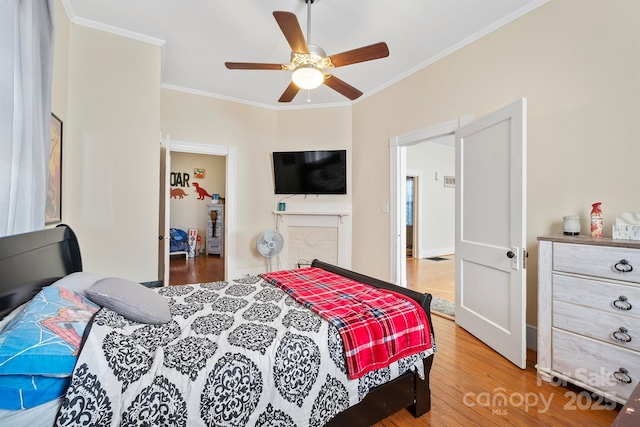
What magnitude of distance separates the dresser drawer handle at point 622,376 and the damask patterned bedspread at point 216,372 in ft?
3.61

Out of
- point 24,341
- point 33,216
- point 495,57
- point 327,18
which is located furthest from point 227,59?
point 24,341

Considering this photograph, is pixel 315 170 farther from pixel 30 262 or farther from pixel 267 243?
pixel 30 262

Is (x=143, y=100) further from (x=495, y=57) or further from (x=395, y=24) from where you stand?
(x=495, y=57)

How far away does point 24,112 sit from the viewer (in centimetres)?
133

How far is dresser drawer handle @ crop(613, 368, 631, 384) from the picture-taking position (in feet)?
5.02

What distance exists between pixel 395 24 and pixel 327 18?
612 mm

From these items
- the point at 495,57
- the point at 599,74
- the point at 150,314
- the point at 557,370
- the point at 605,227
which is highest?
the point at 495,57

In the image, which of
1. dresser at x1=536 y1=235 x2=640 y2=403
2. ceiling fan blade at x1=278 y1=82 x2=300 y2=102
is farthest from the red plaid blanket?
ceiling fan blade at x1=278 y1=82 x2=300 y2=102

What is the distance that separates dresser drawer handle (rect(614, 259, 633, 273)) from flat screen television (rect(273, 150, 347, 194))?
3046 mm

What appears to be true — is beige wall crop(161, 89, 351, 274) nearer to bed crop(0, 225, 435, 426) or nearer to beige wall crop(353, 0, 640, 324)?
beige wall crop(353, 0, 640, 324)

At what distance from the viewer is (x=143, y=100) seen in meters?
2.66

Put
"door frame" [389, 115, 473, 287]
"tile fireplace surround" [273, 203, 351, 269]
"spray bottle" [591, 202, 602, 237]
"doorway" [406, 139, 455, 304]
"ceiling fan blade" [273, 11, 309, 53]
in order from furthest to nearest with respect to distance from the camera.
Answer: "doorway" [406, 139, 455, 304] < "tile fireplace surround" [273, 203, 351, 269] < "door frame" [389, 115, 473, 287] < "spray bottle" [591, 202, 602, 237] < "ceiling fan blade" [273, 11, 309, 53]

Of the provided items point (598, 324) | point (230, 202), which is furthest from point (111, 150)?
point (598, 324)

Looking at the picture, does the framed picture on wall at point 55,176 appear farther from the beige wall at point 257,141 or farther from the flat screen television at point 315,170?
the flat screen television at point 315,170
